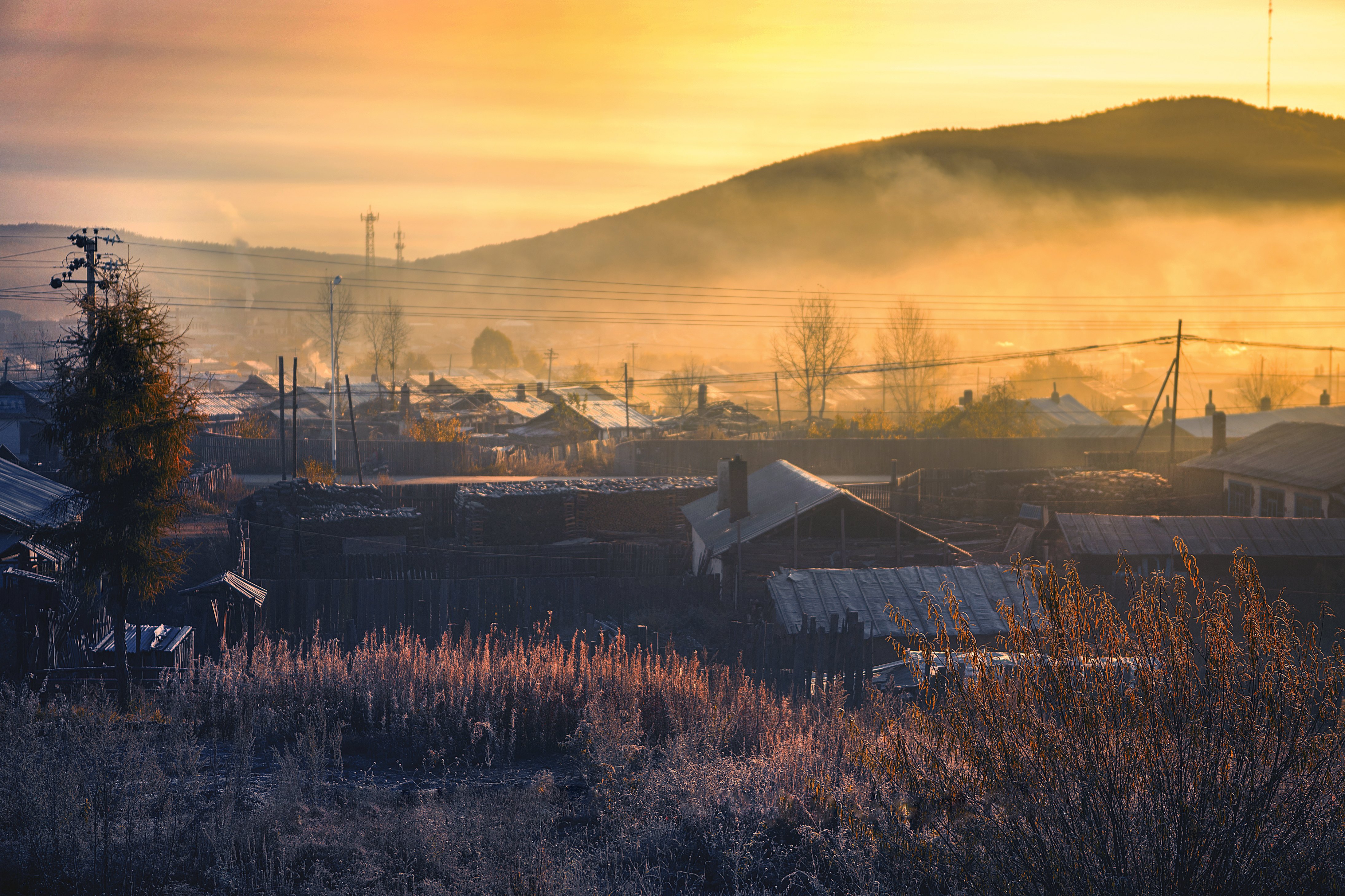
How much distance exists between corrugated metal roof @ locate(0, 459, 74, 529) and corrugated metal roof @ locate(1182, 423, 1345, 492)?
2856 centimetres

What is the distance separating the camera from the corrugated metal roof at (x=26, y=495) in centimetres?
1577

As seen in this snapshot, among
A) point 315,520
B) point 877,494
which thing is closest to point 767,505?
point 315,520

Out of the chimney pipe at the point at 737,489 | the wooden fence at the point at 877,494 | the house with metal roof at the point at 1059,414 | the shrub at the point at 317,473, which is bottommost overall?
the wooden fence at the point at 877,494

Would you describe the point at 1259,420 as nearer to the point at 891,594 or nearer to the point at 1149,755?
the point at 891,594

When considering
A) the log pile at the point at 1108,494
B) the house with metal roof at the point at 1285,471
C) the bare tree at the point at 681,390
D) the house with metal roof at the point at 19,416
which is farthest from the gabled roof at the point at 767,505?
the bare tree at the point at 681,390

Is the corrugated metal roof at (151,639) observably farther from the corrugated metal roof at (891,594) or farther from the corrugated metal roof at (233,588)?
the corrugated metal roof at (891,594)

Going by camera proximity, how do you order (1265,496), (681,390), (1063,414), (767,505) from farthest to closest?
(681,390), (1063,414), (1265,496), (767,505)

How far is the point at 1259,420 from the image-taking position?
56.8 meters

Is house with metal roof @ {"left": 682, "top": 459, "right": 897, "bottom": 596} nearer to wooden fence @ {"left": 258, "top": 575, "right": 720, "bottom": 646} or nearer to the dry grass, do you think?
wooden fence @ {"left": 258, "top": 575, "right": 720, "bottom": 646}

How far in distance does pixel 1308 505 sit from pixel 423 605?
23.7 m

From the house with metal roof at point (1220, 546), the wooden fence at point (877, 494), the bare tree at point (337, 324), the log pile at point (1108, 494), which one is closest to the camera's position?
the house with metal roof at point (1220, 546)

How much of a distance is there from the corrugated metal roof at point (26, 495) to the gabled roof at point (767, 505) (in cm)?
1162

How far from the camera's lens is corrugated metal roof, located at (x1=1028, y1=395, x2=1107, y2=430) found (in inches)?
2498

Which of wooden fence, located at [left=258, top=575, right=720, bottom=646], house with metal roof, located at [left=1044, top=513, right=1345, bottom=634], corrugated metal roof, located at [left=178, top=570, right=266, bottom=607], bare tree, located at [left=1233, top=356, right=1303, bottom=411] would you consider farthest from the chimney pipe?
bare tree, located at [left=1233, top=356, right=1303, bottom=411]
